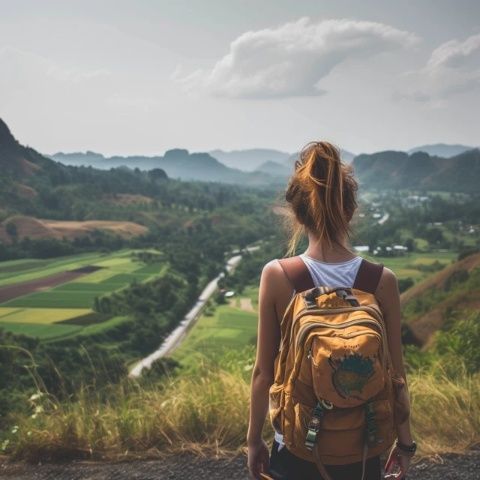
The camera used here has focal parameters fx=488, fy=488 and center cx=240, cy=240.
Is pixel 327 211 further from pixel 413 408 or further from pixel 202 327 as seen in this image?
pixel 202 327

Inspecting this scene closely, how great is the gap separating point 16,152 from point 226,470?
352ft

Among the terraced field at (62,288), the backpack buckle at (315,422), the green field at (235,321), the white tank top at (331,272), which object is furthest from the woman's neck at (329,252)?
the terraced field at (62,288)

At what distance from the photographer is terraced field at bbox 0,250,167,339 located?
38.6 metres

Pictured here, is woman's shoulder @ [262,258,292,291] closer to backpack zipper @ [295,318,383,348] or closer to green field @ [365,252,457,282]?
backpack zipper @ [295,318,383,348]

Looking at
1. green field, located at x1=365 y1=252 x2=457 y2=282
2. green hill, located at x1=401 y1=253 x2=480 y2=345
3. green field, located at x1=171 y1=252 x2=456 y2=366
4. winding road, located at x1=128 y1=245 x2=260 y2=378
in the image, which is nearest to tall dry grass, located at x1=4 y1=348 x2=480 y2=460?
green hill, located at x1=401 y1=253 x2=480 y2=345

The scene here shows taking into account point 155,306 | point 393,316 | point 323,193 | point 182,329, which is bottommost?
point 182,329

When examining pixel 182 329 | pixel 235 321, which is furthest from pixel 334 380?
pixel 182 329

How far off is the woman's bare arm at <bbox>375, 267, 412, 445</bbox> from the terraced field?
3718 centimetres

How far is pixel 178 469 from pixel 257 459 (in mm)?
1164

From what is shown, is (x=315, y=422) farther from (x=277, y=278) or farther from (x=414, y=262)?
(x=414, y=262)

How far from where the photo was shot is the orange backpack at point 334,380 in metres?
1.20

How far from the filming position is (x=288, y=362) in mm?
1311

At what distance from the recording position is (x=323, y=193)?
1.38 meters

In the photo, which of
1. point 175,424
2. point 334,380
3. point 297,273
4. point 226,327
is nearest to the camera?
point 334,380
